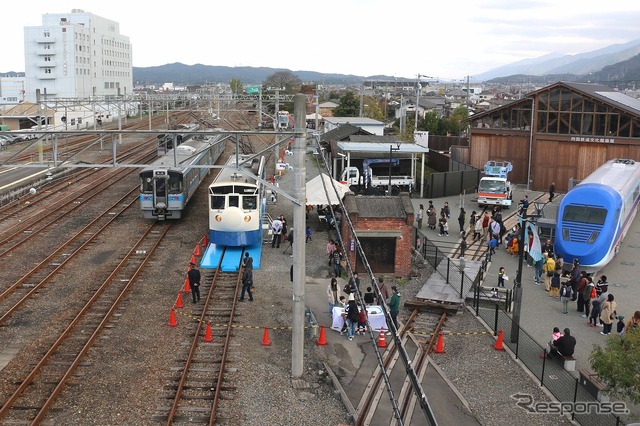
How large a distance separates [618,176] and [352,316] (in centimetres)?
1826

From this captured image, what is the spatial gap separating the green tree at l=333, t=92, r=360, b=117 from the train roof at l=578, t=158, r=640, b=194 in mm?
51301

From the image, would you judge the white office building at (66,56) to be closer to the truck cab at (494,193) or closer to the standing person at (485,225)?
the truck cab at (494,193)

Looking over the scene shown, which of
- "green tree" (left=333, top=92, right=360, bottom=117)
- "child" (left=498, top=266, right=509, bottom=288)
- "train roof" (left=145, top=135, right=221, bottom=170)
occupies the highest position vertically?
"green tree" (left=333, top=92, right=360, bottom=117)

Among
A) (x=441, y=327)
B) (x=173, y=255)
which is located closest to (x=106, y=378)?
(x=441, y=327)

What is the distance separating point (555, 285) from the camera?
20719 mm

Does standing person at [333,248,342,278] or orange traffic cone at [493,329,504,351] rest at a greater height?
standing person at [333,248,342,278]

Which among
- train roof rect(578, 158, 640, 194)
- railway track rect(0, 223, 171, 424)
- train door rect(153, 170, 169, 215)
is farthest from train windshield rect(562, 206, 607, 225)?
train door rect(153, 170, 169, 215)

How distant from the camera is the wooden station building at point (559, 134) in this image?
39000 millimetres

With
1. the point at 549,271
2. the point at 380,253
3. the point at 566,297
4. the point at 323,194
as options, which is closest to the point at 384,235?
the point at 380,253

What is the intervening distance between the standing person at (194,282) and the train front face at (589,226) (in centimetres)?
1308

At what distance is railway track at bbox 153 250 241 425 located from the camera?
1235cm

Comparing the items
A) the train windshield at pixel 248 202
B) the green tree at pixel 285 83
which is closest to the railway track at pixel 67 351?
the train windshield at pixel 248 202

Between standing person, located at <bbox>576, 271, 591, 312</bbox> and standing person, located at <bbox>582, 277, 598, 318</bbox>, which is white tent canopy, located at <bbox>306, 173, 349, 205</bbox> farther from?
standing person, located at <bbox>582, 277, 598, 318</bbox>

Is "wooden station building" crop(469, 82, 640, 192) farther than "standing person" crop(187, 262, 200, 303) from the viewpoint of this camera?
Yes
